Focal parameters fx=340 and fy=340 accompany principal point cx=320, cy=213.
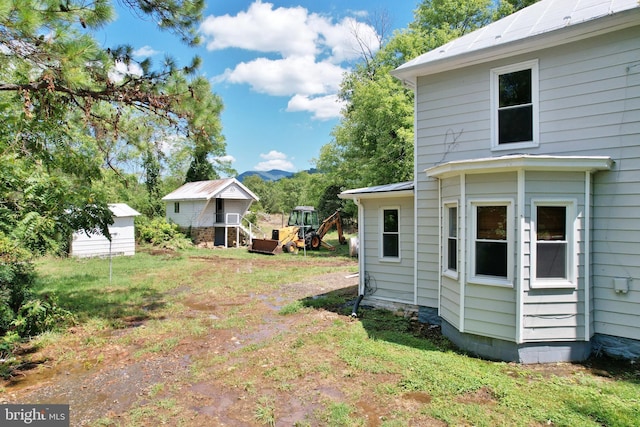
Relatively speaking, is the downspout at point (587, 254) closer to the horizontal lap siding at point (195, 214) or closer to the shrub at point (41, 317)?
the shrub at point (41, 317)

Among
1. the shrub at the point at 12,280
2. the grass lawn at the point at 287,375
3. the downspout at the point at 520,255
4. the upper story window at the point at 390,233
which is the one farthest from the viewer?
the upper story window at the point at 390,233

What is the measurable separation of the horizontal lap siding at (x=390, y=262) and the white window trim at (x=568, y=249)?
8.81 ft

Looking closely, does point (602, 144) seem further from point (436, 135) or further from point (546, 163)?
point (436, 135)

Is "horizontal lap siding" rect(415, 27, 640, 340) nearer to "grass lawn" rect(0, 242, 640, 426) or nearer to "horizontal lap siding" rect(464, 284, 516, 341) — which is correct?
"horizontal lap siding" rect(464, 284, 516, 341)

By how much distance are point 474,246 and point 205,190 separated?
20270 millimetres

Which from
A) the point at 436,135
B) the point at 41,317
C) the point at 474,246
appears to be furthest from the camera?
the point at 436,135

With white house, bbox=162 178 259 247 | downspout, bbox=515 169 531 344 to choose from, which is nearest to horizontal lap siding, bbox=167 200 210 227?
white house, bbox=162 178 259 247

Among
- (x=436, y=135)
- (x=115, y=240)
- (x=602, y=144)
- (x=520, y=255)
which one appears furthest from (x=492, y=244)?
(x=115, y=240)

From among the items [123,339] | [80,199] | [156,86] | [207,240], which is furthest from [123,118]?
[207,240]

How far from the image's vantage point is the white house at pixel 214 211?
2247 centimetres

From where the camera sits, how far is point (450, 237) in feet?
20.5

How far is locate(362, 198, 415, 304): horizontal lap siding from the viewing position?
297 inches

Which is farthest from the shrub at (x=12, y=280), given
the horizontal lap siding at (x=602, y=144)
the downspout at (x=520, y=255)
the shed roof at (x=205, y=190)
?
the shed roof at (x=205, y=190)

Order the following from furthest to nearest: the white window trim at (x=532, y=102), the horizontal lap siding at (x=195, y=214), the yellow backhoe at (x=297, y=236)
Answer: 1. the horizontal lap siding at (x=195, y=214)
2. the yellow backhoe at (x=297, y=236)
3. the white window trim at (x=532, y=102)
